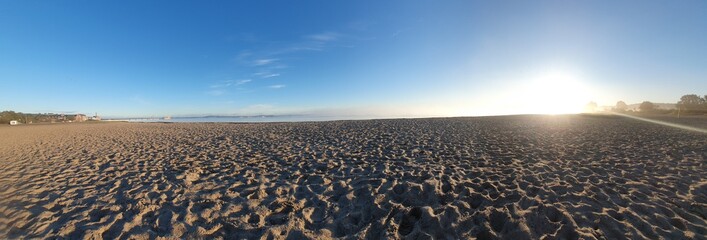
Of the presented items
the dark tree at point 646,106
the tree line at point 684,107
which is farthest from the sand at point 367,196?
the dark tree at point 646,106

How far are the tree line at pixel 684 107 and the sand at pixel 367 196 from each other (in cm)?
4545

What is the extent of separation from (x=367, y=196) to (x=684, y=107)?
208ft

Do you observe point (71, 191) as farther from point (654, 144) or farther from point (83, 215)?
point (654, 144)

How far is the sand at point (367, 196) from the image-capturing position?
4.30 meters

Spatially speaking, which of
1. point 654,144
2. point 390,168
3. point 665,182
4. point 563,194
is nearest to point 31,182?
point 390,168

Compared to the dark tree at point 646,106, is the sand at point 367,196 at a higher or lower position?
lower

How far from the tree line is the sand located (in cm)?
4545

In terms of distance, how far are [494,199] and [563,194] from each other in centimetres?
146

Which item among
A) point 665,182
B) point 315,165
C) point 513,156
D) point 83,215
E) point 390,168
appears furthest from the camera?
point 513,156

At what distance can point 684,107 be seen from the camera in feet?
141

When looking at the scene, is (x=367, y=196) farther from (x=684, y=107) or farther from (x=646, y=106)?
(x=646, y=106)

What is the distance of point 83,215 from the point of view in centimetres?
496

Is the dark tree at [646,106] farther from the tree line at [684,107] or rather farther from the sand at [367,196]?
the sand at [367,196]

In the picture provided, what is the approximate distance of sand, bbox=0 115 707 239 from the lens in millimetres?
4305
